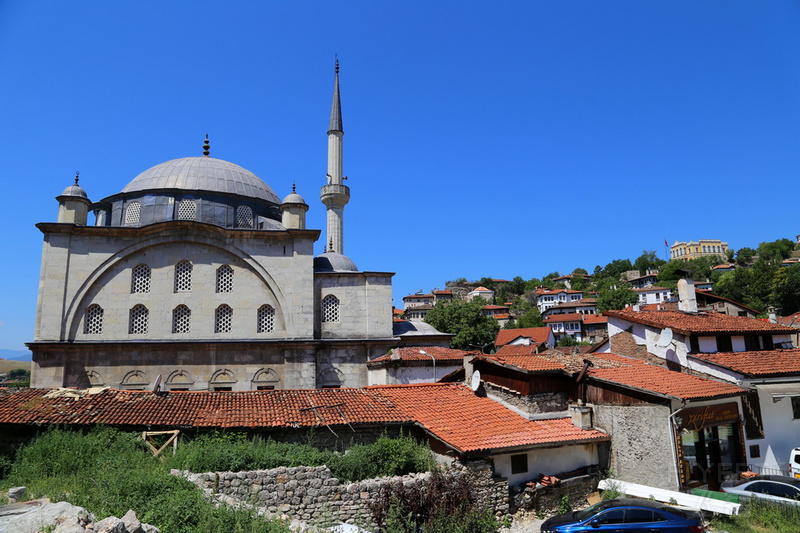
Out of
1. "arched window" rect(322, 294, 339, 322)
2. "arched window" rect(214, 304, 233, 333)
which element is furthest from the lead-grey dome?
"arched window" rect(322, 294, 339, 322)

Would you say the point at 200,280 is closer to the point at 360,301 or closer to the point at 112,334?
the point at 112,334

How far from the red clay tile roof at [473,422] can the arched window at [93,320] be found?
14.0 metres

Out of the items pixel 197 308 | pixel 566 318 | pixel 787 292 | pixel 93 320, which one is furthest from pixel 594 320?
pixel 93 320

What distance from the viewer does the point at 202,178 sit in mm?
26734

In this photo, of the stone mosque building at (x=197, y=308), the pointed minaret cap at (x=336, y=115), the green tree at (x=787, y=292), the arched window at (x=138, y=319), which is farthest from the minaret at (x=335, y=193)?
the green tree at (x=787, y=292)

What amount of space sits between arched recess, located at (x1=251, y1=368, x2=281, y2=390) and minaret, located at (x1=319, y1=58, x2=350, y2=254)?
29.6 ft

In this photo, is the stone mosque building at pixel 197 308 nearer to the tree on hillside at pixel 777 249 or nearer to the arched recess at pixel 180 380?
the arched recess at pixel 180 380

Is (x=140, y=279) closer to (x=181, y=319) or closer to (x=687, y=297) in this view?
(x=181, y=319)

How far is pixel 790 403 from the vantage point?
579 inches

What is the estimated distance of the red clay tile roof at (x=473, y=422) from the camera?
444 inches

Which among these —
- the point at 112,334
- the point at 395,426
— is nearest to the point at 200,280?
the point at 112,334

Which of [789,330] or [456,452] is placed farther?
[789,330]

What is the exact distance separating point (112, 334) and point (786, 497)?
22840 millimetres

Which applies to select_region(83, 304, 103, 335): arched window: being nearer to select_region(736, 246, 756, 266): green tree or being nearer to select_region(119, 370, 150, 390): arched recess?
select_region(119, 370, 150, 390): arched recess
